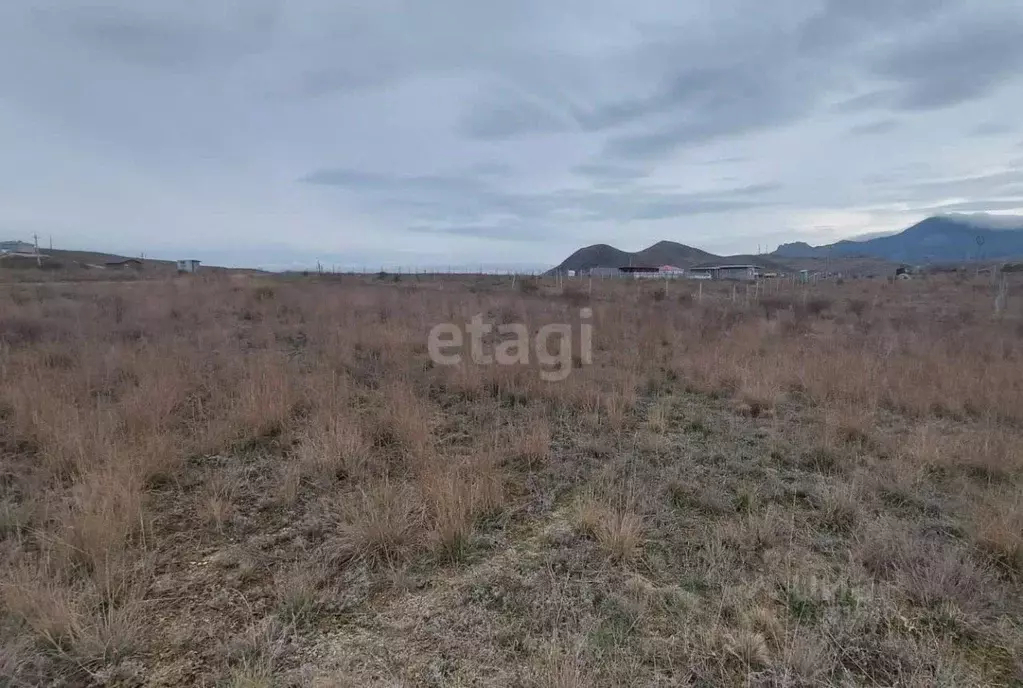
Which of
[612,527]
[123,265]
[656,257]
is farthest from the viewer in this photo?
[656,257]

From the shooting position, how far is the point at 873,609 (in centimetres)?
241

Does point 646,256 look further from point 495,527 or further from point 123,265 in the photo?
point 495,527

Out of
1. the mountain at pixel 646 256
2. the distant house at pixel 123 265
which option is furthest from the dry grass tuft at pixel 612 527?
the mountain at pixel 646 256

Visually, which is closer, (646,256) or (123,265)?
(123,265)

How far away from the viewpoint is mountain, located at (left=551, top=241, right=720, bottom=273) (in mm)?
141288

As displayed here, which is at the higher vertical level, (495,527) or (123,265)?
(123,265)

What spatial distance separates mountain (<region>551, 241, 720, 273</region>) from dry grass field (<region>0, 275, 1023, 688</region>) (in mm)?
132612

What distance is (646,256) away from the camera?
6265 inches

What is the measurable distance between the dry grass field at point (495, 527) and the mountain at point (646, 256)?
133 metres

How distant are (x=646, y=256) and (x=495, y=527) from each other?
6453 inches

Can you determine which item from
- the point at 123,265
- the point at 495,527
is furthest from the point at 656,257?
the point at 495,527

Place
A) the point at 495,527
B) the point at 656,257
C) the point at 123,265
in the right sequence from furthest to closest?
the point at 656,257 → the point at 123,265 → the point at 495,527

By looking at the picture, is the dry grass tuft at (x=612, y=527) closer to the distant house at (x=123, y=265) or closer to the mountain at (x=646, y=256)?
the distant house at (x=123, y=265)

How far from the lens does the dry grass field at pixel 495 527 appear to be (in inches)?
83.5
